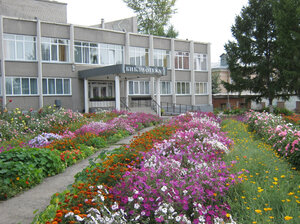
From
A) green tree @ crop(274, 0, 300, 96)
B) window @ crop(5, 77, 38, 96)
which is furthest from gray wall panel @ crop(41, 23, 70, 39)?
green tree @ crop(274, 0, 300, 96)

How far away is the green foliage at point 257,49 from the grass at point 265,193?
1937 cm

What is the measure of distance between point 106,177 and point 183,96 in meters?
30.2

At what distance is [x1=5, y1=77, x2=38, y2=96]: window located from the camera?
23266 mm

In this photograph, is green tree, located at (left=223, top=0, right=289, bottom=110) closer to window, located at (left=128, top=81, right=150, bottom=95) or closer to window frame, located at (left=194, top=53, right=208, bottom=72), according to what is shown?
window, located at (left=128, top=81, right=150, bottom=95)

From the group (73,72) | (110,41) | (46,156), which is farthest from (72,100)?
(46,156)

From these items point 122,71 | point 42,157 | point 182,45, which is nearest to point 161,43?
point 182,45

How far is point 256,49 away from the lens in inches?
961

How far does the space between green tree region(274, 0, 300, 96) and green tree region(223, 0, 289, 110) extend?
63.7 inches

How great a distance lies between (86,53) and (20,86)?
6.52 m

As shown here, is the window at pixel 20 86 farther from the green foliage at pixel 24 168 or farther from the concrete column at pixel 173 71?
the green foliage at pixel 24 168

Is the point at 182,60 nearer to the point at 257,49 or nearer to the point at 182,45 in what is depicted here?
the point at 182,45

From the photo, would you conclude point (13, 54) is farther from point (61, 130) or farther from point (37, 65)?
point (61, 130)

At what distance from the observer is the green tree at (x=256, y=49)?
24.1 meters

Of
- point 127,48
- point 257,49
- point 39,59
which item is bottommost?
point 39,59
